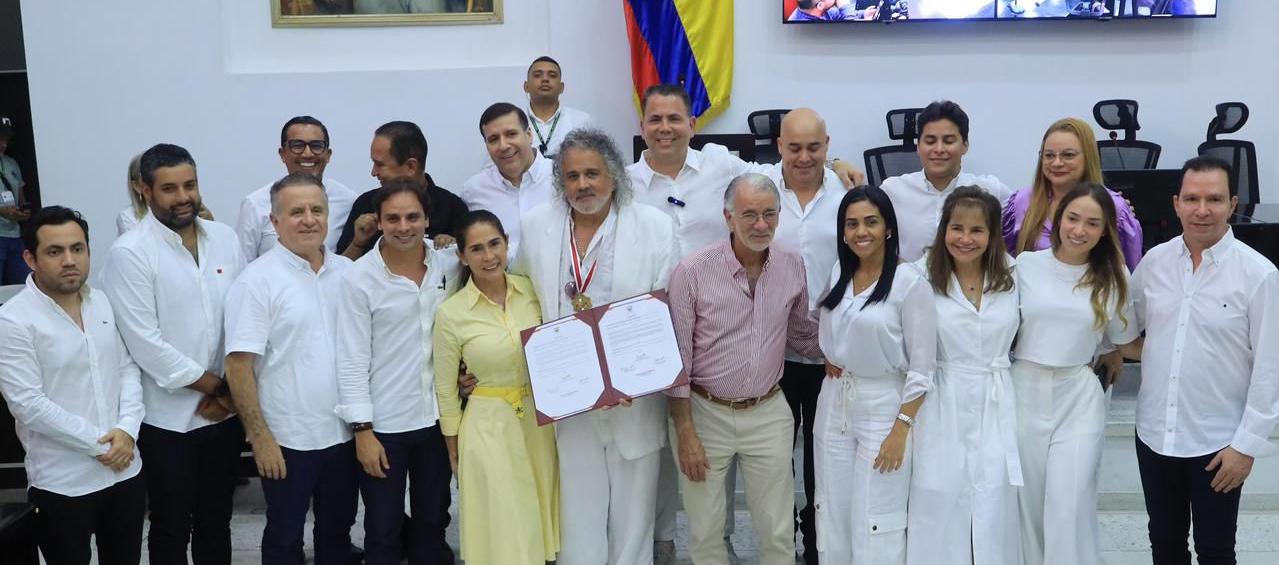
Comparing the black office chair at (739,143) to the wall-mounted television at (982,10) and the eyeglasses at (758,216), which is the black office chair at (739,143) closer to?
the wall-mounted television at (982,10)

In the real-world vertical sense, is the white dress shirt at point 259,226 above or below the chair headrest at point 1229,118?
below

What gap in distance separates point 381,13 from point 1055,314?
566cm

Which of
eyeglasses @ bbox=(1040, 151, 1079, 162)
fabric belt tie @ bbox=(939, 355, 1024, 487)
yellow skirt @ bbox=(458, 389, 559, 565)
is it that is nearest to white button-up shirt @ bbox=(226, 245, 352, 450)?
yellow skirt @ bbox=(458, 389, 559, 565)

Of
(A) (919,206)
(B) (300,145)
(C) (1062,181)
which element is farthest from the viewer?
(B) (300,145)

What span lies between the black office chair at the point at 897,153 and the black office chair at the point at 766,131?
25.4 inches

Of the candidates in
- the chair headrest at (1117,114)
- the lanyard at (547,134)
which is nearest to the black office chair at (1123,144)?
the chair headrest at (1117,114)

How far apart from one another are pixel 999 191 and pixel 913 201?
34 centimetres

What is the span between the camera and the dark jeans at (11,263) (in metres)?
7.43

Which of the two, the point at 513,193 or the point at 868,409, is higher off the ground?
the point at 513,193

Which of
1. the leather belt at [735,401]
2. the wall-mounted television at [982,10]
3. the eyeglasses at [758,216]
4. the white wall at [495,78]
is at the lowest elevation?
the leather belt at [735,401]

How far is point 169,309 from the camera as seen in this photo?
10.6 feet

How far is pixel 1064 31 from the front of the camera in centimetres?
762

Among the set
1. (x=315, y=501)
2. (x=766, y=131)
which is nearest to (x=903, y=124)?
(x=766, y=131)

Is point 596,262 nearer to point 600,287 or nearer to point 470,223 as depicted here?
point 600,287
